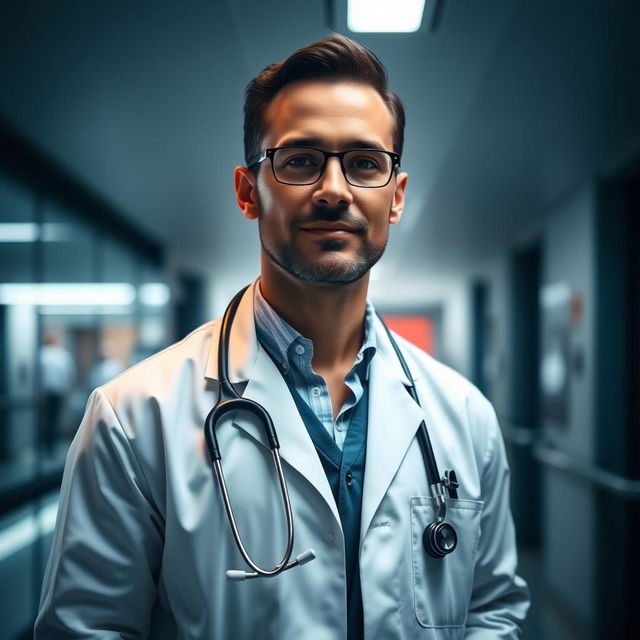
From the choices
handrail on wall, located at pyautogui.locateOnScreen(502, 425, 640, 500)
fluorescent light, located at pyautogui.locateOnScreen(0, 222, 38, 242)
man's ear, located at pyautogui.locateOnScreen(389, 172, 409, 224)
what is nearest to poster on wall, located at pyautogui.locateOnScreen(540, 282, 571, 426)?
handrail on wall, located at pyautogui.locateOnScreen(502, 425, 640, 500)

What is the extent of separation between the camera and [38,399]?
168 inches

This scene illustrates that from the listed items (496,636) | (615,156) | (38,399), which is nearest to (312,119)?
(496,636)

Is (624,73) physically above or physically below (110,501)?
above

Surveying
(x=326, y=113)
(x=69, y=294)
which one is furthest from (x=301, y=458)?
(x=69, y=294)

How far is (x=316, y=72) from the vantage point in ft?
3.48

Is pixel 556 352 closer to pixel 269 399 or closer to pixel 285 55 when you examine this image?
pixel 285 55

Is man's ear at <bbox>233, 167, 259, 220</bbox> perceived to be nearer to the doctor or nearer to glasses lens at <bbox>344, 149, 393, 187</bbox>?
the doctor

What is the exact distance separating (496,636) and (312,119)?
0.92 meters

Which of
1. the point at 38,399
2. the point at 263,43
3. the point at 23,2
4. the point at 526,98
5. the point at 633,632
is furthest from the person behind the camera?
the point at 38,399

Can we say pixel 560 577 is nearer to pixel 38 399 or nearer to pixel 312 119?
pixel 38 399

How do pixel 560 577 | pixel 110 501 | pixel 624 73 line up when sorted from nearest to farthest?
pixel 110 501
pixel 624 73
pixel 560 577

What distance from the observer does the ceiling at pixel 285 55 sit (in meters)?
2.02

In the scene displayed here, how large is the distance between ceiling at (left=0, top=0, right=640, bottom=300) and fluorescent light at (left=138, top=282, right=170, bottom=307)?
8.10ft

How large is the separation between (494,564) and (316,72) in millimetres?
909
